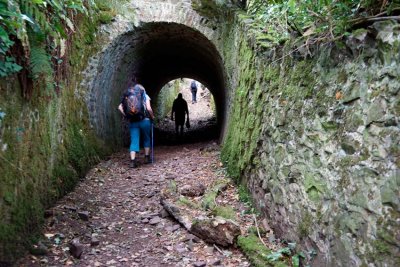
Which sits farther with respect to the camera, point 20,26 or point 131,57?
point 131,57

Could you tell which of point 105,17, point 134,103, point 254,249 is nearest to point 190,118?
point 105,17

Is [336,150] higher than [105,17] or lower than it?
lower

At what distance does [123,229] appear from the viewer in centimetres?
396

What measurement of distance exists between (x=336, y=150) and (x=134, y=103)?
465cm

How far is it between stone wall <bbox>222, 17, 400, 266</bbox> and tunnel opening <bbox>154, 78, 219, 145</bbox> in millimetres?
7055

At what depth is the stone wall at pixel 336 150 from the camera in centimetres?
198

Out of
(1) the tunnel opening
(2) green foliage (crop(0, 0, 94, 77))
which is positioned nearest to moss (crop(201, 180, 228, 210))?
(2) green foliage (crop(0, 0, 94, 77))

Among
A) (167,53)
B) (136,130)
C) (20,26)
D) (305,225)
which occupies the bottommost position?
(305,225)

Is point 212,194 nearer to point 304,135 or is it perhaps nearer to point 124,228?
point 124,228

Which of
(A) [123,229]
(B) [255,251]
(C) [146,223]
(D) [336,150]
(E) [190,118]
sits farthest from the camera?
(E) [190,118]

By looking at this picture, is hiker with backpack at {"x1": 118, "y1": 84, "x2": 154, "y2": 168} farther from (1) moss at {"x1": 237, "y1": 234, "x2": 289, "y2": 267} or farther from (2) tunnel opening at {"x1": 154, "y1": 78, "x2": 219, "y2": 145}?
(2) tunnel opening at {"x1": 154, "y1": 78, "x2": 219, "y2": 145}

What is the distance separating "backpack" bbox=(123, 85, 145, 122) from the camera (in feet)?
21.4

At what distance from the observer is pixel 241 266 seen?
10.4 feet

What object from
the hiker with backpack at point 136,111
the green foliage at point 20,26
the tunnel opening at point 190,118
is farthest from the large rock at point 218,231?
the tunnel opening at point 190,118
